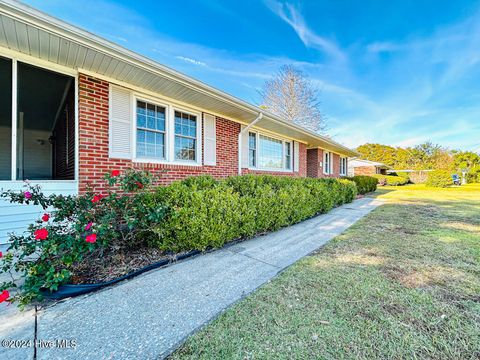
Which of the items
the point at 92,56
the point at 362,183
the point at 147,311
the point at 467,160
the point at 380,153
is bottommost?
the point at 147,311

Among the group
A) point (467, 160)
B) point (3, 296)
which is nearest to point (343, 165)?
point (3, 296)

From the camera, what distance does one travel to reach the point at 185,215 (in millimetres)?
3377

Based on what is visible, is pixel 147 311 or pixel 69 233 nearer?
pixel 147 311

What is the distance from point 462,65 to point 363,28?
9826 millimetres

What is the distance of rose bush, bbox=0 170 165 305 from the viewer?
86.6 inches

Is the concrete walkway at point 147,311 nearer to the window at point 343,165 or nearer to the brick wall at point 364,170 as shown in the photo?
the window at point 343,165

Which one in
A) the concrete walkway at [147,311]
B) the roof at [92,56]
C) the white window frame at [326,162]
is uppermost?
the roof at [92,56]

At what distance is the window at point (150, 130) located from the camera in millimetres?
5070

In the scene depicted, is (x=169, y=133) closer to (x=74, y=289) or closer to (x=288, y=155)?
(x=74, y=289)

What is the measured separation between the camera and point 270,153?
941 cm

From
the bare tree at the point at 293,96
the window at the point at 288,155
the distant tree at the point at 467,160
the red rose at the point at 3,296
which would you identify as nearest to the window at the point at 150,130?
the red rose at the point at 3,296

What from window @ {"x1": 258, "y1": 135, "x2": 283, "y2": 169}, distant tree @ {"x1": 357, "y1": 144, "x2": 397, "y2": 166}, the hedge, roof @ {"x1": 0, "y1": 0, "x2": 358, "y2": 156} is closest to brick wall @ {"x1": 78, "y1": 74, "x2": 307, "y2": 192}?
roof @ {"x1": 0, "y1": 0, "x2": 358, "y2": 156}

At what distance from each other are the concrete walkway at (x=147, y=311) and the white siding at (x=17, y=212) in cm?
230

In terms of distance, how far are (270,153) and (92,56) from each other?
23.0 feet
